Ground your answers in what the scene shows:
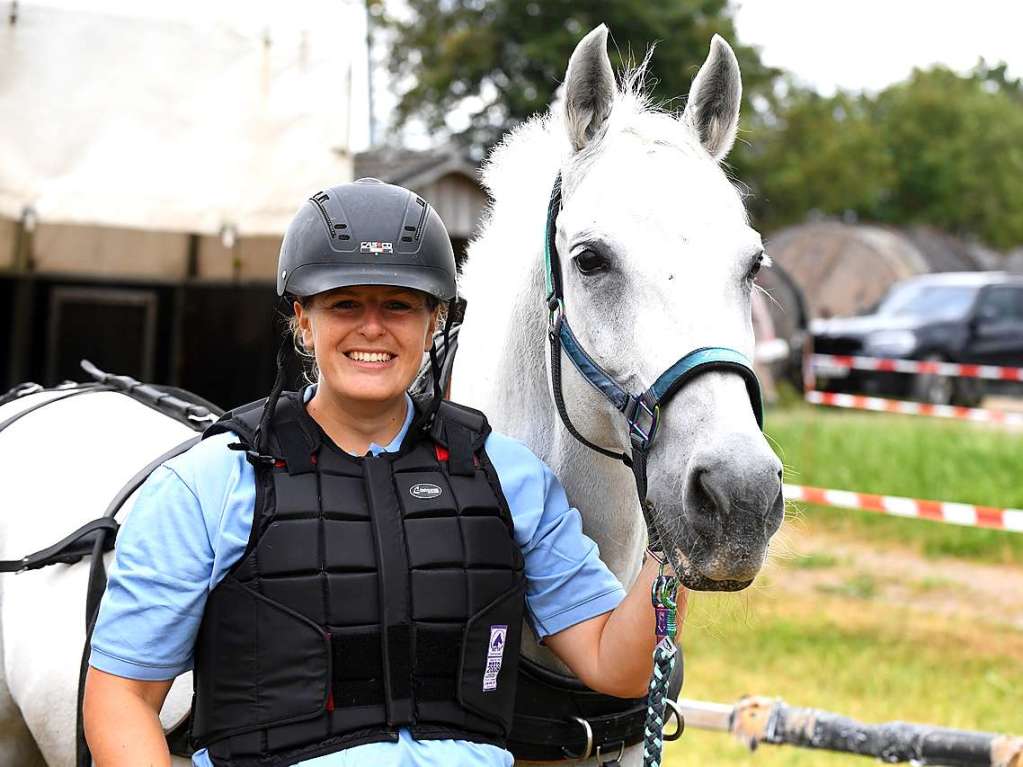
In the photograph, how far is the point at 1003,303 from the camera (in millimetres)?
16266

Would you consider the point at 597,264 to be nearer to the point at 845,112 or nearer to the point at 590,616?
the point at 590,616

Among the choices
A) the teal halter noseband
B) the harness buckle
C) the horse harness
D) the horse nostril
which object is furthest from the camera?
the horse harness

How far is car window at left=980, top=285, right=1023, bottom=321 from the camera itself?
1609 centimetres

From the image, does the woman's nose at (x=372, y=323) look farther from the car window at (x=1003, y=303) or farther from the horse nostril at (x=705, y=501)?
the car window at (x=1003, y=303)

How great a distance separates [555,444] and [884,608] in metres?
5.51

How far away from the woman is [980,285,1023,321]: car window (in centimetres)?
1538

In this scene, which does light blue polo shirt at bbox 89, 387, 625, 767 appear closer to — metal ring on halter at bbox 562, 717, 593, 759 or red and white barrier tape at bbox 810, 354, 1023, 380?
metal ring on halter at bbox 562, 717, 593, 759

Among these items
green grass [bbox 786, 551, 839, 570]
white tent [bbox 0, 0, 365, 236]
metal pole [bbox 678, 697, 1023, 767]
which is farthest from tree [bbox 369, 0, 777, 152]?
metal pole [bbox 678, 697, 1023, 767]

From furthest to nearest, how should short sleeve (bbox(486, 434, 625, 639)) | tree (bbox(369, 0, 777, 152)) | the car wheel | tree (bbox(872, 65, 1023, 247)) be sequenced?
tree (bbox(872, 65, 1023, 247)) < tree (bbox(369, 0, 777, 152)) < the car wheel < short sleeve (bbox(486, 434, 625, 639))

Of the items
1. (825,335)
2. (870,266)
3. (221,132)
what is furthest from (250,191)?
(870,266)

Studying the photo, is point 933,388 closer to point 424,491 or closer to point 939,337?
point 939,337

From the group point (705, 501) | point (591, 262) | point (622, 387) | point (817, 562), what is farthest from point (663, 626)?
point (817, 562)

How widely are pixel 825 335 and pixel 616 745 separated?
49.0 ft

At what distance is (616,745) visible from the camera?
2.31m
